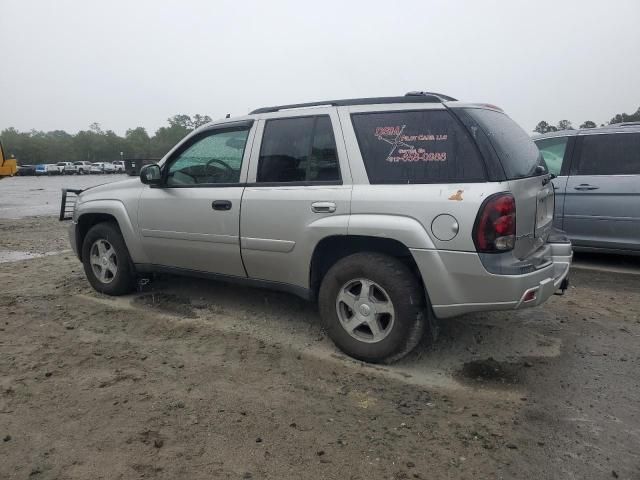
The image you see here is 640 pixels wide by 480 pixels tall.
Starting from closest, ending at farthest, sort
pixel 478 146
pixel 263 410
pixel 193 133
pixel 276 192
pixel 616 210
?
pixel 263 410
pixel 478 146
pixel 276 192
pixel 193 133
pixel 616 210

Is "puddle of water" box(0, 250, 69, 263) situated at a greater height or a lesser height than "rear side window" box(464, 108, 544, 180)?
lesser

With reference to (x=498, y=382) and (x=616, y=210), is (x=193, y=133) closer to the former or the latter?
(x=498, y=382)

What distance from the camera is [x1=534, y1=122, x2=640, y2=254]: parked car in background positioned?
5.91 metres

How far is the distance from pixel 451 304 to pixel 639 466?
126cm

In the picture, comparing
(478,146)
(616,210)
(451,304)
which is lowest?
(451,304)

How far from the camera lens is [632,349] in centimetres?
382

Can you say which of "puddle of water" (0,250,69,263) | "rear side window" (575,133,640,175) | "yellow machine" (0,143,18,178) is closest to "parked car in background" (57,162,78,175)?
"yellow machine" (0,143,18,178)

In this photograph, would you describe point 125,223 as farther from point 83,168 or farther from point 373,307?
point 83,168

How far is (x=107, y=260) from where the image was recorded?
5156mm

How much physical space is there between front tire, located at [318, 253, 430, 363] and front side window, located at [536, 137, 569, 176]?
4.03m

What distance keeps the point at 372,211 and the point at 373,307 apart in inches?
26.0

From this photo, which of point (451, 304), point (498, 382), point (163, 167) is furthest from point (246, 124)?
point (498, 382)

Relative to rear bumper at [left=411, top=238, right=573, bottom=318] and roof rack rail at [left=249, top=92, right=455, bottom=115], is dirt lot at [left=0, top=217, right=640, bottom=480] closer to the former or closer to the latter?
rear bumper at [left=411, top=238, right=573, bottom=318]

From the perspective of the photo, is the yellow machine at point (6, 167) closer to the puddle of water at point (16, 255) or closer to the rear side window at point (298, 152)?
the puddle of water at point (16, 255)
